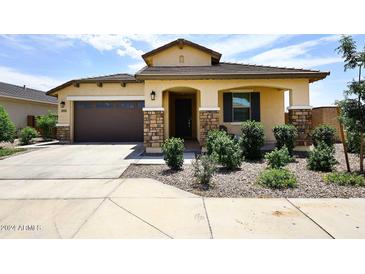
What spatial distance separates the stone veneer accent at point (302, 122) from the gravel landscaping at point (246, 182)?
7.13ft

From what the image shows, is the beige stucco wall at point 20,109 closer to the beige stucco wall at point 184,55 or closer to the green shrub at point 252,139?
the beige stucco wall at point 184,55

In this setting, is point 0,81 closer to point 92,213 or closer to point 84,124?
point 84,124

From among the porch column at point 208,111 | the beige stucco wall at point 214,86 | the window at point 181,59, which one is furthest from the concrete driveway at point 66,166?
the window at point 181,59

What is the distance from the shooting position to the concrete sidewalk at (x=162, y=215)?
375 centimetres

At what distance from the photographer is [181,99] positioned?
1517cm

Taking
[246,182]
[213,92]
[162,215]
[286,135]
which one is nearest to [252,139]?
[286,135]

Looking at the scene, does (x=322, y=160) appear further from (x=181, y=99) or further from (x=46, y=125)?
(x=46, y=125)

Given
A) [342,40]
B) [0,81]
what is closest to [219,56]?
[342,40]

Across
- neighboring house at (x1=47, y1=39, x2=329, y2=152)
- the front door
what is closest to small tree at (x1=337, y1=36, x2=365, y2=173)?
neighboring house at (x1=47, y1=39, x2=329, y2=152)

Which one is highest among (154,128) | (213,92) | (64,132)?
(213,92)

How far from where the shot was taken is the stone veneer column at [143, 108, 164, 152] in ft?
34.3

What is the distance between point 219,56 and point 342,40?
7.13 meters

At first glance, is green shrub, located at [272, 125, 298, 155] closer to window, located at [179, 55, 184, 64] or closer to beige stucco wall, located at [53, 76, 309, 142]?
beige stucco wall, located at [53, 76, 309, 142]

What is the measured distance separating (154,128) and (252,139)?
154 inches
